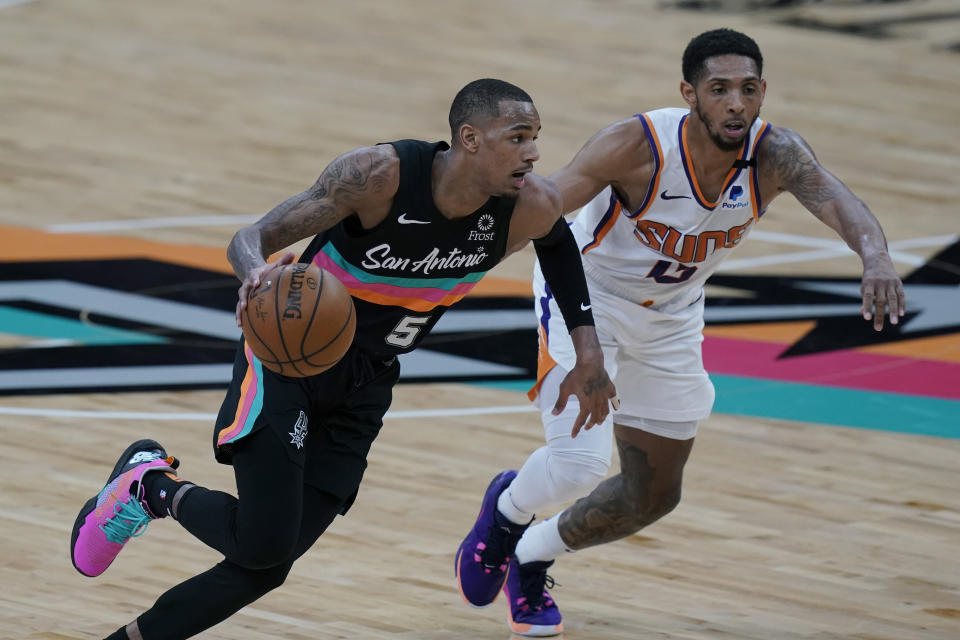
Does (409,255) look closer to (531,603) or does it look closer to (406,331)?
(406,331)

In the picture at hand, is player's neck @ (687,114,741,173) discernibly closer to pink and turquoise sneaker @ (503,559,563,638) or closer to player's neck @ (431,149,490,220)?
player's neck @ (431,149,490,220)

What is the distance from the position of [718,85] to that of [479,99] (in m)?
1.04

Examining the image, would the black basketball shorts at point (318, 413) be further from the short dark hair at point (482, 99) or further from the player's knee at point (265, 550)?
the short dark hair at point (482, 99)

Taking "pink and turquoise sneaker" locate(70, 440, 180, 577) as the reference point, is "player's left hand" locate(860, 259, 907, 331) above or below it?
above

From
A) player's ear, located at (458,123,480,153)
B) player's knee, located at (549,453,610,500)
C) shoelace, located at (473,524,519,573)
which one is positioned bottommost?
shoelace, located at (473,524,519,573)

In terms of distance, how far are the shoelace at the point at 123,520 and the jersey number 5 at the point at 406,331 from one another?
0.98 m

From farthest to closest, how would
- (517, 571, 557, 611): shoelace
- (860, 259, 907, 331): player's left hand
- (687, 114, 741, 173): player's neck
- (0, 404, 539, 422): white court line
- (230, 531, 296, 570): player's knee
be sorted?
(0, 404, 539, 422): white court line, (517, 571, 557, 611): shoelace, (687, 114, 741, 173): player's neck, (860, 259, 907, 331): player's left hand, (230, 531, 296, 570): player's knee

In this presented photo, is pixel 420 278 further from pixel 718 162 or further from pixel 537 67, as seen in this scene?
pixel 537 67

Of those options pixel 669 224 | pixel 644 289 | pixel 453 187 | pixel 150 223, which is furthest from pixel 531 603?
pixel 150 223

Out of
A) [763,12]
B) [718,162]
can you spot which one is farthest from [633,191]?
[763,12]

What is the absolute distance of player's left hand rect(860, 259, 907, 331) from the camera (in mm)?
4695

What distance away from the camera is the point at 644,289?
5688 millimetres

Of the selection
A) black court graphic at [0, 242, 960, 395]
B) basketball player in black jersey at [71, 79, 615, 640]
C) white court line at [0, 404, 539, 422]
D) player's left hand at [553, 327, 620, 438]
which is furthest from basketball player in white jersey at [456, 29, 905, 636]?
black court graphic at [0, 242, 960, 395]

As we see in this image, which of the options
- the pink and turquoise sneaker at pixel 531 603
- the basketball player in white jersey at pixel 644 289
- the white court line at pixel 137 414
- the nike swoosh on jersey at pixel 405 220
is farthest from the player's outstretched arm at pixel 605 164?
the white court line at pixel 137 414
